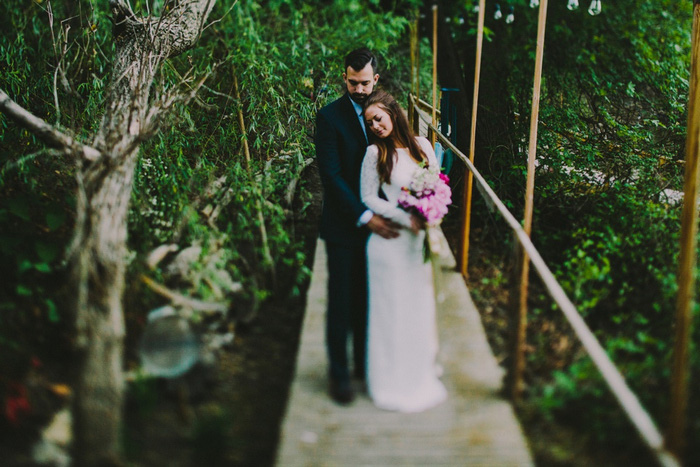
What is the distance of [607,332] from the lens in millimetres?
3316

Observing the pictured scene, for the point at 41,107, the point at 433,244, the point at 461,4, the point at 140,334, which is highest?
the point at 461,4

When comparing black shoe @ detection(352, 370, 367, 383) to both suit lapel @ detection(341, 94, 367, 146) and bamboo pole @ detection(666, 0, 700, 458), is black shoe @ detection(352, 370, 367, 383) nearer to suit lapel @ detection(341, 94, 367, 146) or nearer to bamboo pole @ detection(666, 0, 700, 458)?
suit lapel @ detection(341, 94, 367, 146)

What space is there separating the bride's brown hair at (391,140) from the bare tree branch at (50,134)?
156 cm

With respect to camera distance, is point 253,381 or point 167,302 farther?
point 167,302

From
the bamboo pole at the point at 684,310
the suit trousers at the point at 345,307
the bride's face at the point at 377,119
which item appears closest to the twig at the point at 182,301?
the suit trousers at the point at 345,307

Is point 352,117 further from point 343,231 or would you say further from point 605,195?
point 605,195

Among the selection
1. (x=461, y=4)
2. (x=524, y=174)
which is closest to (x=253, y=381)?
(x=524, y=174)

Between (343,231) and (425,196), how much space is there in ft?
1.36

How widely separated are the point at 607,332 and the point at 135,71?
11.3 ft

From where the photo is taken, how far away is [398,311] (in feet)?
8.87

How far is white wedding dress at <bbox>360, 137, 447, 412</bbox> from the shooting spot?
264cm

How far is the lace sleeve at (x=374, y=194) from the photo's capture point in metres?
2.75

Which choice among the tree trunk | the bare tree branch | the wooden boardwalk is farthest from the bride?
the bare tree branch

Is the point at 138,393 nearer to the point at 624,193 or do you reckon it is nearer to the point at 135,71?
the point at 135,71
